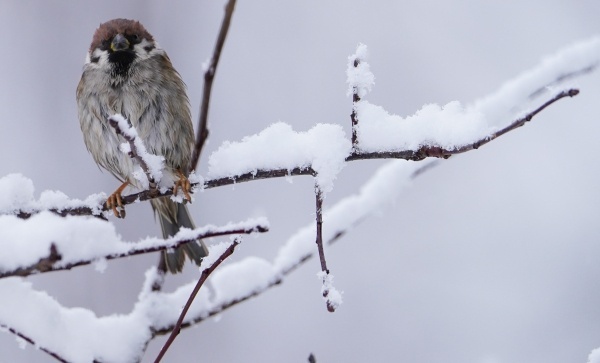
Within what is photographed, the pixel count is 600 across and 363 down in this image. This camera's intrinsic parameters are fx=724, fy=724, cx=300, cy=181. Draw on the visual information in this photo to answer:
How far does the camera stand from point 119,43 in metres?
2.70

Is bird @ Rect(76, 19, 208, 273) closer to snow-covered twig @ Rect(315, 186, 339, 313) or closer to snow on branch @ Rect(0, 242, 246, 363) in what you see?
snow on branch @ Rect(0, 242, 246, 363)

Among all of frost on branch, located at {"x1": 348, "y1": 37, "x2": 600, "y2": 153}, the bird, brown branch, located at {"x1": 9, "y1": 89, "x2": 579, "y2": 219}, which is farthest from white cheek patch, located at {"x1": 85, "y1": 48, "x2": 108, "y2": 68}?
frost on branch, located at {"x1": 348, "y1": 37, "x2": 600, "y2": 153}

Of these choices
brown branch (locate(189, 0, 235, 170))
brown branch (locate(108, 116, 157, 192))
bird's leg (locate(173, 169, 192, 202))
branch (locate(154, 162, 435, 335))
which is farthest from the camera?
bird's leg (locate(173, 169, 192, 202))

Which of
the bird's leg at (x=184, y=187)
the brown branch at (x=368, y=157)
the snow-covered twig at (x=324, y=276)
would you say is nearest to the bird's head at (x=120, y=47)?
the bird's leg at (x=184, y=187)

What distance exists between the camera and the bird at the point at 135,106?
8.20 ft

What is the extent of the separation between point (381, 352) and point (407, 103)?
217 cm

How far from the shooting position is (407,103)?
239 inches

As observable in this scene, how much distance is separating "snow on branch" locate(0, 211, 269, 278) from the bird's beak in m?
1.46

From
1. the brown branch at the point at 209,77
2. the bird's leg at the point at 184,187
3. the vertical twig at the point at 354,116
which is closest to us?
the brown branch at the point at 209,77

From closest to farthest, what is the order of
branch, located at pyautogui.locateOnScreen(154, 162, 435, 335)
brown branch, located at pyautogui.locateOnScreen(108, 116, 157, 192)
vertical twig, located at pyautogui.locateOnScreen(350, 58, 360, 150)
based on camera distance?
brown branch, located at pyautogui.locateOnScreen(108, 116, 157, 192) → vertical twig, located at pyautogui.locateOnScreen(350, 58, 360, 150) → branch, located at pyautogui.locateOnScreen(154, 162, 435, 335)

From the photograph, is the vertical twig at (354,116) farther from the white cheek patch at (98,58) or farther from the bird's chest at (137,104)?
the white cheek patch at (98,58)

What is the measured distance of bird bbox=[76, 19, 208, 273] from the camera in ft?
8.20

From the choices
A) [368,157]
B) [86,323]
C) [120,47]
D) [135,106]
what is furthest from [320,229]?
[120,47]

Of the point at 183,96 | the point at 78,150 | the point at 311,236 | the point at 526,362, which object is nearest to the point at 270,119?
the point at 78,150
